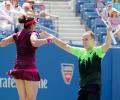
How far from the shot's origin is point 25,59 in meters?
6.58

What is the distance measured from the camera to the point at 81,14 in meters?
15.1

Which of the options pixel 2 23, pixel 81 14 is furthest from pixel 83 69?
pixel 81 14

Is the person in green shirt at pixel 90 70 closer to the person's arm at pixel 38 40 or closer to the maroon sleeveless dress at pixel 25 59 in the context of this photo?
the person's arm at pixel 38 40

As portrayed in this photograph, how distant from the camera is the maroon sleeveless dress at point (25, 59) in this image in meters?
6.52

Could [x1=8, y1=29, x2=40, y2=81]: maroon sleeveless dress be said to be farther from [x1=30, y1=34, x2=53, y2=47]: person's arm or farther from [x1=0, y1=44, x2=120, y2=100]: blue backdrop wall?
[x1=0, y1=44, x2=120, y2=100]: blue backdrop wall

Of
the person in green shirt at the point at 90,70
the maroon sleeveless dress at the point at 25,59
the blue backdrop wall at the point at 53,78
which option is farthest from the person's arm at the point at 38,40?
the blue backdrop wall at the point at 53,78

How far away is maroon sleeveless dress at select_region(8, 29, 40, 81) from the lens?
6516 mm

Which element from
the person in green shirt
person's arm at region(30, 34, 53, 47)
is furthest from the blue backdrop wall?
person's arm at region(30, 34, 53, 47)

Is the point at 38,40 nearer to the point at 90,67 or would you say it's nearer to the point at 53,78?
the point at 90,67

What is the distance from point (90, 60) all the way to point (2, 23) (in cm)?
479

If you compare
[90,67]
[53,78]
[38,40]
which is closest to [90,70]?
[90,67]

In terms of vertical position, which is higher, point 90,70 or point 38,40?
point 38,40

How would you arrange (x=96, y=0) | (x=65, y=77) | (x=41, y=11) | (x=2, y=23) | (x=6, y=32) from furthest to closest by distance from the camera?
(x=96, y=0)
(x=41, y=11)
(x=2, y=23)
(x=6, y=32)
(x=65, y=77)

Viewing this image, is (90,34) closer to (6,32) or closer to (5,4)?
(6,32)
